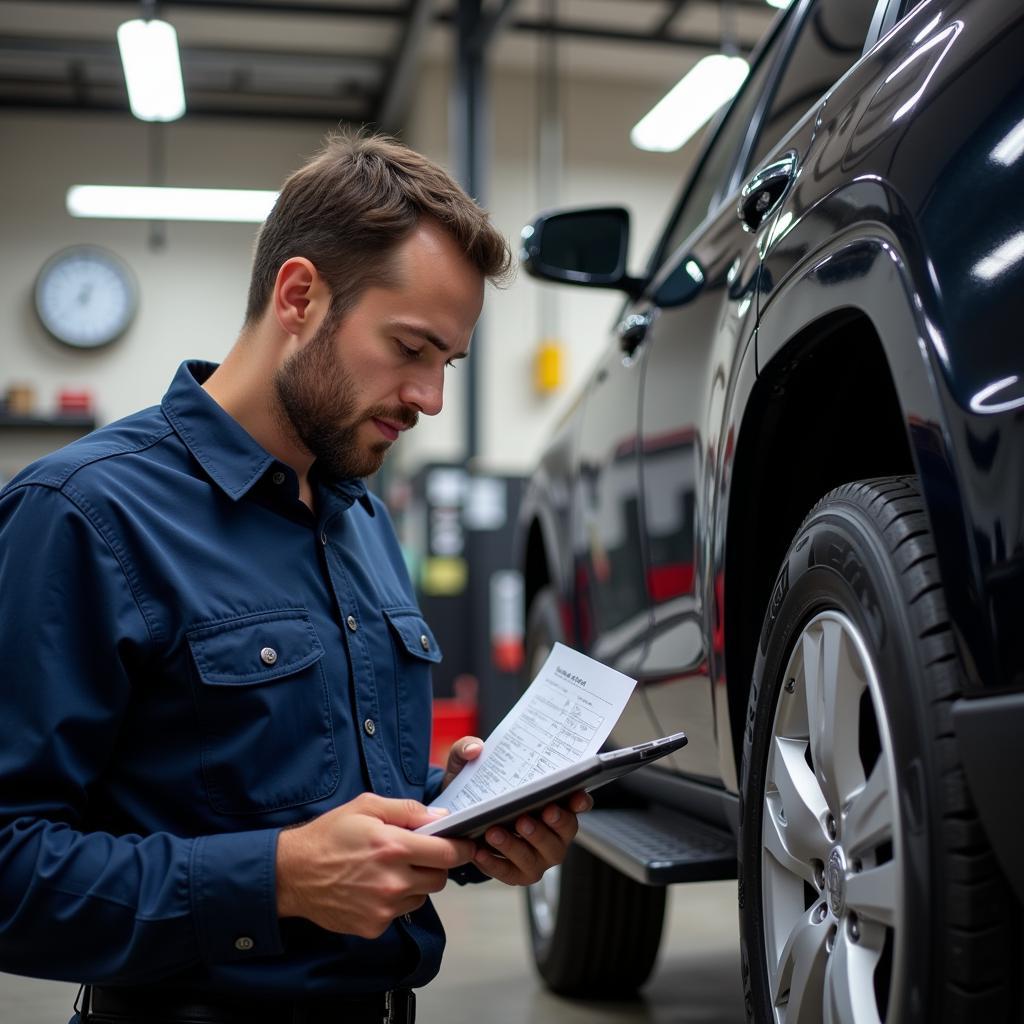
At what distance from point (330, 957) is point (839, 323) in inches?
32.0

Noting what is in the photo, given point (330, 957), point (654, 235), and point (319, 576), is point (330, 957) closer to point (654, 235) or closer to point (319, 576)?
point (319, 576)

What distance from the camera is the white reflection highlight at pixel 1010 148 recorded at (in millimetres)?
953

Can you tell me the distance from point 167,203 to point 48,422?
2.12m

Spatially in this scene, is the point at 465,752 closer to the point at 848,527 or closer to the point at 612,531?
the point at 848,527

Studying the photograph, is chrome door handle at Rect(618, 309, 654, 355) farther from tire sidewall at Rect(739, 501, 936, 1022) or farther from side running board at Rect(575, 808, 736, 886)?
tire sidewall at Rect(739, 501, 936, 1022)

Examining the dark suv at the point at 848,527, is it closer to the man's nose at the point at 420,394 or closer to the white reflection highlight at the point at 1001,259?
the white reflection highlight at the point at 1001,259

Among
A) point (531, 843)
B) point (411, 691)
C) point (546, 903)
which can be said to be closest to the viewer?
point (531, 843)

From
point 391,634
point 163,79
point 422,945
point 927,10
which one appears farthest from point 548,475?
point 163,79

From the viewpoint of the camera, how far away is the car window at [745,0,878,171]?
1.62m

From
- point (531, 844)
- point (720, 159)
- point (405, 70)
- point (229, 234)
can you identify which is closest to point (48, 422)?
point (229, 234)

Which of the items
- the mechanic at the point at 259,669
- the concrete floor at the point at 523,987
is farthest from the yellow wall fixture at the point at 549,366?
the mechanic at the point at 259,669

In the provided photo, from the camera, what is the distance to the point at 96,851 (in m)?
1.18

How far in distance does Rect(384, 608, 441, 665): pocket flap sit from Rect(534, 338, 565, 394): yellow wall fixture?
7560 mm

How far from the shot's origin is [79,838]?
1.18 metres
